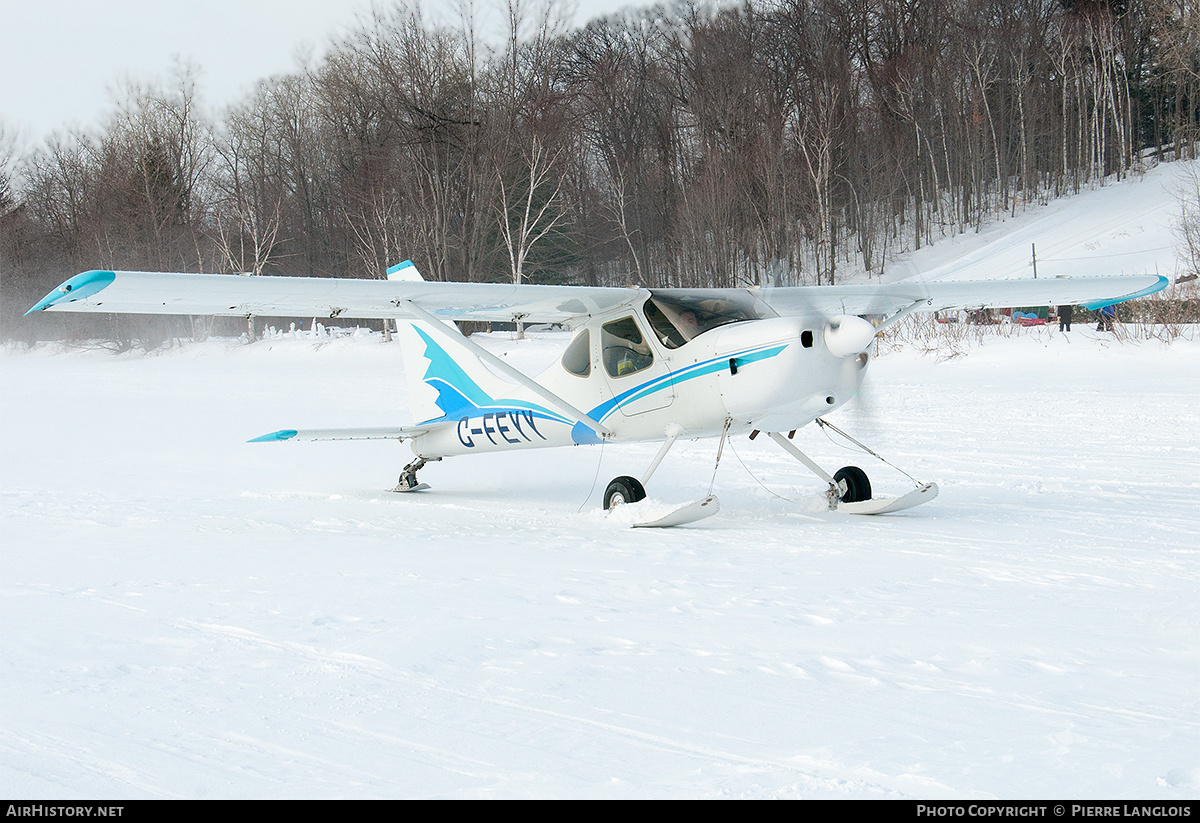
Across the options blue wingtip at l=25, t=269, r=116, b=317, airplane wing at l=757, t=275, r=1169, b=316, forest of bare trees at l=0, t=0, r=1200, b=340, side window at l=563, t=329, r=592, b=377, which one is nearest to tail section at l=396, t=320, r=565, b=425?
side window at l=563, t=329, r=592, b=377

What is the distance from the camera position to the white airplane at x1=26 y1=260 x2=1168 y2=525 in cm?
758

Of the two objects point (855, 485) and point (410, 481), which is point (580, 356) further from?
point (855, 485)

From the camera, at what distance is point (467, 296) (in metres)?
8.54

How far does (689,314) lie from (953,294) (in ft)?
10.8

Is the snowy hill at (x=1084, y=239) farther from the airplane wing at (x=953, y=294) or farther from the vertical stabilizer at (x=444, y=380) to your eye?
the vertical stabilizer at (x=444, y=380)

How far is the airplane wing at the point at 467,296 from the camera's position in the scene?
6605mm

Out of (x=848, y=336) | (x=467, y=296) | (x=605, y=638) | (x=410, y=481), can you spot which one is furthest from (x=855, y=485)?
(x=410, y=481)

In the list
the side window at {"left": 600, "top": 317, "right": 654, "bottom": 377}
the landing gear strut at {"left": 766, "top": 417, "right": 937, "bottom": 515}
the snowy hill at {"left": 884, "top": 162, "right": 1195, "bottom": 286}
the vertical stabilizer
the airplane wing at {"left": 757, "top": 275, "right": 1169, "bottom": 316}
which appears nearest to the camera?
the landing gear strut at {"left": 766, "top": 417, "right": 937, "bottom": 515}

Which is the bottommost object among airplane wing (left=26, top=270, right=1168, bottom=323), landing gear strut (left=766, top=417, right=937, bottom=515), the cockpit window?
landing gear strut (left=766, top=417, right=937, bottom=515)

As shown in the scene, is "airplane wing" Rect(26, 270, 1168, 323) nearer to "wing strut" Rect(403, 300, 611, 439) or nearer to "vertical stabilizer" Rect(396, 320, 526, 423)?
"wing strut" Rect(403, 300, 611, 439)

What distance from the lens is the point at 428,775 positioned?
2.78 meters

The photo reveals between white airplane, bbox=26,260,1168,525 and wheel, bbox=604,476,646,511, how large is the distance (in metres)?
0.01
